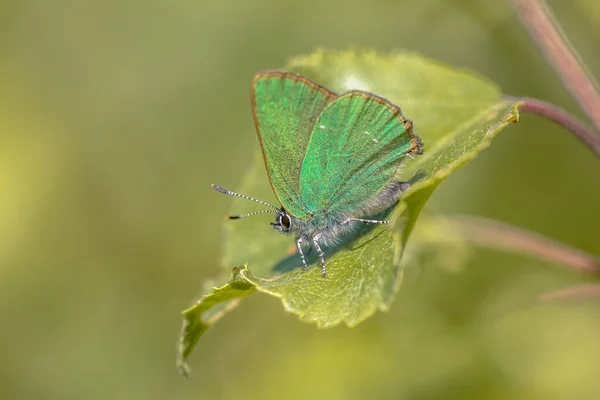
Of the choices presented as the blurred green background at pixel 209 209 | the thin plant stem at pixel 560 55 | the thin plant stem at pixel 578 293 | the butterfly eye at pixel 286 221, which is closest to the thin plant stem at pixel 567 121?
the thin plant stem at pixel 560 55

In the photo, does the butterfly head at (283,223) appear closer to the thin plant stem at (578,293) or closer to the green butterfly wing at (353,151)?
the green butterfly wing at (353,151)

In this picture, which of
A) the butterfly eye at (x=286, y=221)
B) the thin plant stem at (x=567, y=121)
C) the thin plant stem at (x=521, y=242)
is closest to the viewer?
the thin plant stem at (x=567, y=121)

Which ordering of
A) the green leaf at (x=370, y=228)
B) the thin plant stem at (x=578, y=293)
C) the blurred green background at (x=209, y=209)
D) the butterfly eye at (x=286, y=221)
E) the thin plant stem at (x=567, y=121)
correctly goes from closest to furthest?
1. the green leaf at (x=370, y=228)
2. the thin plant stem at (x=567, y=121)
3. the thin plant stem at (x=578, y=293)
4. the butterfly eye at (x=286, y=221)
5. the blurred green background at (x=209, y=209)

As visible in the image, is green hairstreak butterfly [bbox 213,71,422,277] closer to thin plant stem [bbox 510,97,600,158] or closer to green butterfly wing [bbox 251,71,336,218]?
green butterfly wing [bbox 251,71,336,218]

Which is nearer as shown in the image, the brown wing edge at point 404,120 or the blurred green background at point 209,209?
the brown wing edge at point 404,120

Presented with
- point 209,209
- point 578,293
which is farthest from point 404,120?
point 209,209

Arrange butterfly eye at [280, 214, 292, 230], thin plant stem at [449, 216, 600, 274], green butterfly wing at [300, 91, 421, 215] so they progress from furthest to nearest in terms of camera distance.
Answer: butterfly eye at [280, 214, 292, 230] → green butterfly wing at [300, 91, 421, 215] → thin plant stem at [449, 216, 600, 274]

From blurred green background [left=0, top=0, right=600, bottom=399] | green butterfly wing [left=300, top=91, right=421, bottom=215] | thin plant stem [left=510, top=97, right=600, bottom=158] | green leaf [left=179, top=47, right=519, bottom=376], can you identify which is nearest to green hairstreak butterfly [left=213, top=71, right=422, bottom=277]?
green butterfly wing [left=300, top=91, right=421, bottom=215]
